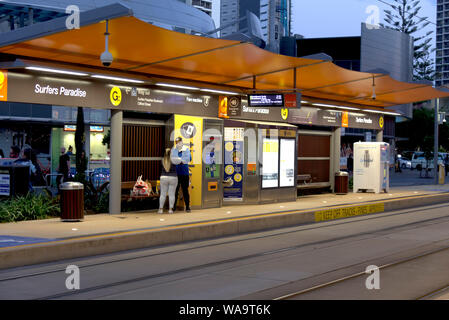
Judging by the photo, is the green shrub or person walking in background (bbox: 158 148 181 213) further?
person walking in background (bbox: 158 148 181 213)

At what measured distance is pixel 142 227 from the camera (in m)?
12.8

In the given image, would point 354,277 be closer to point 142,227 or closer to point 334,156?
point 142,227

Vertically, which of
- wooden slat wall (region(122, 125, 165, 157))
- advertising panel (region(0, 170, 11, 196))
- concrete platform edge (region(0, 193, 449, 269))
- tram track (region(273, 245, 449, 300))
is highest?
wooden slat wall (region(122, 125, 165, 157))

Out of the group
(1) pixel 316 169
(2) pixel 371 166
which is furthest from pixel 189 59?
(2) pixel 371 166

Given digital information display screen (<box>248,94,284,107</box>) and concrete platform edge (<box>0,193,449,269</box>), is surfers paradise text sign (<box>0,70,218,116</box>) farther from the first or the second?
concrete platform edge (<box>0,193,449,269</box>)

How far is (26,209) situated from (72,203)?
1435 millimetres

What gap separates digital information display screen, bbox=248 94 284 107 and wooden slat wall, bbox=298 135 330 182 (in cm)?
611

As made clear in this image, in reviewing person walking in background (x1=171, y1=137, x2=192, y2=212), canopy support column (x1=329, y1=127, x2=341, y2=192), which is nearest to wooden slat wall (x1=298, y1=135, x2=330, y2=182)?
canopy support column (x1=329, y1=127, x2=341, y2=192)

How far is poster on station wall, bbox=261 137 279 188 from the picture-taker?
18.8 m

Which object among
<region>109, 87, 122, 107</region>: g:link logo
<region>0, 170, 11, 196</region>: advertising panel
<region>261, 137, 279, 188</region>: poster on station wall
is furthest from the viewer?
<region>261, 137, 279, 188</region>: poster on station wall

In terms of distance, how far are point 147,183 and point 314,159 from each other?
374 inches
